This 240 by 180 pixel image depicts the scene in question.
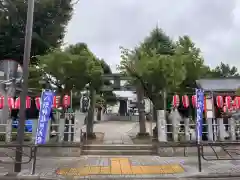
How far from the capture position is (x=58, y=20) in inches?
817

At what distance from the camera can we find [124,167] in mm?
9547

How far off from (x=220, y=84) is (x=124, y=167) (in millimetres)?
8722

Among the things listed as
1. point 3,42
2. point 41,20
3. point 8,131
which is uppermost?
point 41,20

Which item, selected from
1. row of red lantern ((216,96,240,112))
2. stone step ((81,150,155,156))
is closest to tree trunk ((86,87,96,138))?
stone step ((81,150,155,156))

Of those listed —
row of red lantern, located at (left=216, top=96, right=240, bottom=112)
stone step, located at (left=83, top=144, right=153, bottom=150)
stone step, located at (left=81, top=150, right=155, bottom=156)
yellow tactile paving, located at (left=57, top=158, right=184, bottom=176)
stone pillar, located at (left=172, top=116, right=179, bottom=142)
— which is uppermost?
row of red lantern, located at (left=216, top=96, right=240, bottom=112)

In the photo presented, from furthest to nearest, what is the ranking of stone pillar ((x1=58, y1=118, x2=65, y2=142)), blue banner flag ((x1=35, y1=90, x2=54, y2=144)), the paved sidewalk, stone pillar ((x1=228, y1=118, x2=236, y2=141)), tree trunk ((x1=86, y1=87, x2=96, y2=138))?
1. tree trunk ((x1=86, y1=87, x2=96, y2=138))
2. stone pillar ((x1=228, y1=118, x2=236, y2=141))
3. stone pillar ((x1=58, y1=118, x2=65, y2=142))
4. blue banner flag ((x1=35, y1=90, x2=54, y2=144))
5. the paved sidewalk

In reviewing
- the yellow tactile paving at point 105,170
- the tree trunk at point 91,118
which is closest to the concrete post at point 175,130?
the yellow tactile paving at point 105,170

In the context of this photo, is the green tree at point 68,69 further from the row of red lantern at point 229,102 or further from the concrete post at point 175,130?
the row of red lantern at point 229,102

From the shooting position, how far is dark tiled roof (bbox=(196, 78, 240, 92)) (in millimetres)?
14466

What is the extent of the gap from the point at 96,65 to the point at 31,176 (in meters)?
7.82

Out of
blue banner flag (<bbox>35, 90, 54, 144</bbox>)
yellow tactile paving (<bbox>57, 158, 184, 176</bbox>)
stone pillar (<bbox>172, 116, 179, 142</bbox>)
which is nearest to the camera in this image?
yellow tactile paving (<bbox>57, 158, 184, 176</bbox>)

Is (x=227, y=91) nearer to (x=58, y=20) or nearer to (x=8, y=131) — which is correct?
(x=8, y=131)

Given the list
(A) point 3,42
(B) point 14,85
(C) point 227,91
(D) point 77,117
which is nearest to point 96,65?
(D) point 77,117

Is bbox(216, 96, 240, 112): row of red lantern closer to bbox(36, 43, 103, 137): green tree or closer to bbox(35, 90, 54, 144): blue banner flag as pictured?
bbox(36, 43, 103, 137): green tree
